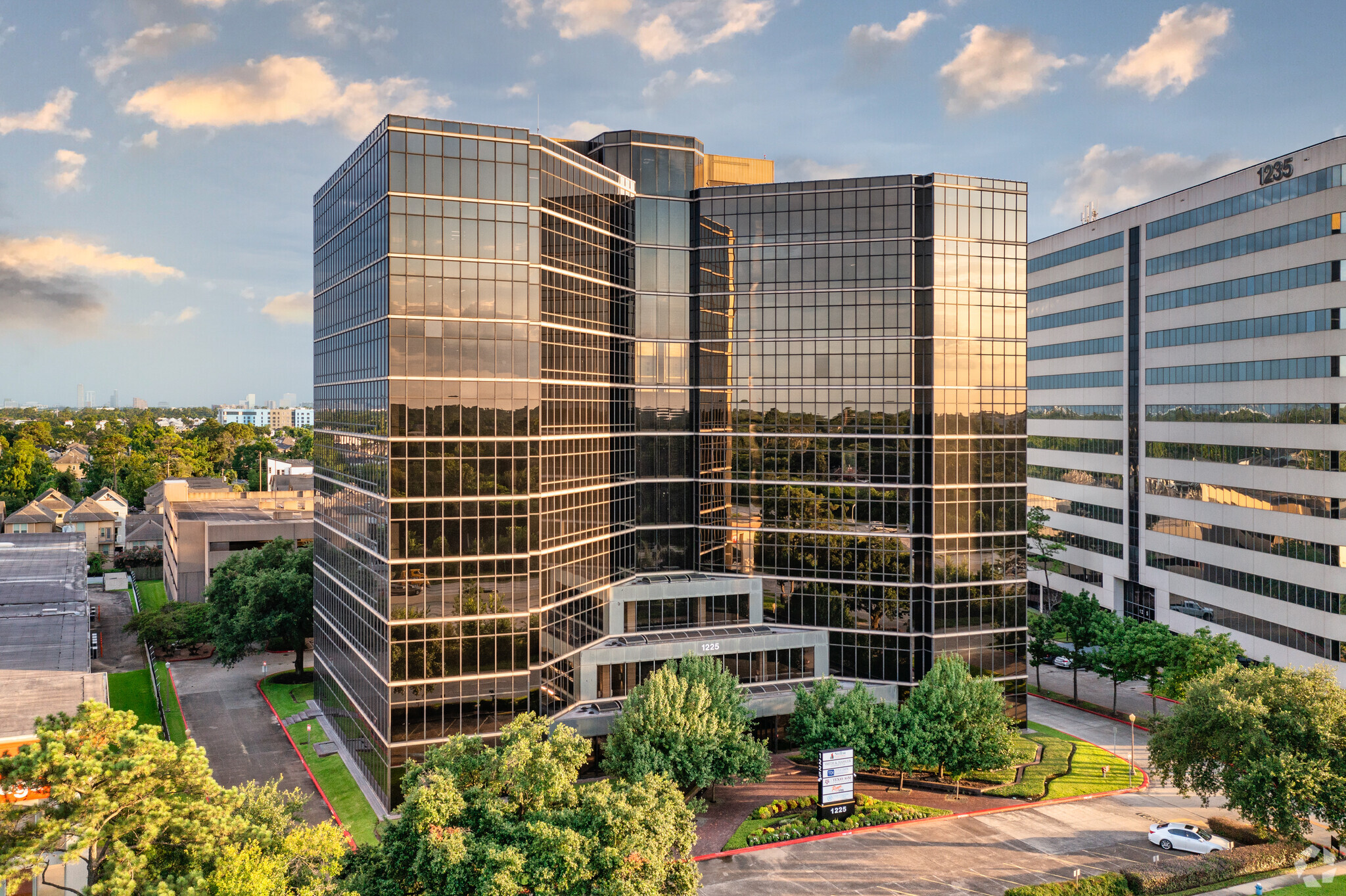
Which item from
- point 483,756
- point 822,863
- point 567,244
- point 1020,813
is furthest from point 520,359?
point 1020,813

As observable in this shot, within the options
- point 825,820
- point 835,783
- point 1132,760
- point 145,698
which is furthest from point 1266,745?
Answer: point 145,698

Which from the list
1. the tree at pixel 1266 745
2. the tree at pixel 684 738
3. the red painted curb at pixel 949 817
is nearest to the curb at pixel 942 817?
the red painted curb at pixel 949 817

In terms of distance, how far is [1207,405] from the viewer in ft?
237

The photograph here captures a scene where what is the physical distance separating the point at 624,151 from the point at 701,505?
25247 millimetres

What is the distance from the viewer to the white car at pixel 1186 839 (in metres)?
42.4

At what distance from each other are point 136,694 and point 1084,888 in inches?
2625

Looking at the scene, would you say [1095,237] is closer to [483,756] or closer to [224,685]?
[483,756]

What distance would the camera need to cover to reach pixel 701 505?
60.5m

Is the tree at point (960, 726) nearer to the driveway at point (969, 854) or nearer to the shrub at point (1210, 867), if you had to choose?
the driveway at point (969, 854)

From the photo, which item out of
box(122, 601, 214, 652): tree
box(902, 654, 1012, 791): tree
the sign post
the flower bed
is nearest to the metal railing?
box(122, 601, 214, 652): tree

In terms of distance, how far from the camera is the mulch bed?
4569 cm

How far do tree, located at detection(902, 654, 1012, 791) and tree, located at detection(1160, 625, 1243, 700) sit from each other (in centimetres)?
1610

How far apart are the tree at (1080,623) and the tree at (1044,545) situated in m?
22.5

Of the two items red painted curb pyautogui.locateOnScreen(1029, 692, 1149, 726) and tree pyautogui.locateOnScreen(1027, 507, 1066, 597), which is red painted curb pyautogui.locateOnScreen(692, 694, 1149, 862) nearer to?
red painted curb pyautogui.locateOnScreen(1029, 692, 1149, 726)
